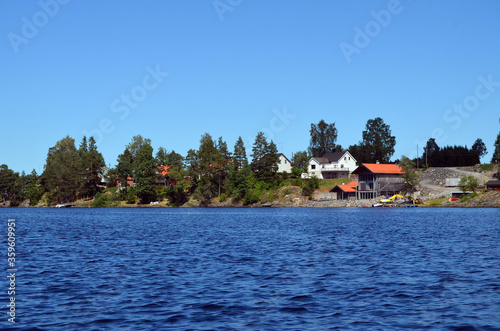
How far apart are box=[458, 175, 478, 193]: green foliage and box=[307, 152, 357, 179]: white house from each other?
4434cm

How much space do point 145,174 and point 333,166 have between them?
63451 millimetres

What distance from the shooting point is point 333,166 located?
180 meters

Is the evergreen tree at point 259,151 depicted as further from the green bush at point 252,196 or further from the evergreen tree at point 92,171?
the evergreen tree at point 92,171

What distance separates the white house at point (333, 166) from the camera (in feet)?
589

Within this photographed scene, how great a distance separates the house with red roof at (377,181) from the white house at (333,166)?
25.7 metres

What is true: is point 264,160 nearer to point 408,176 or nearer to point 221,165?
point 221,165

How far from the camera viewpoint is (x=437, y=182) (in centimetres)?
15512

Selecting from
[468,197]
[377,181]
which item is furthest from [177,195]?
[468,197]

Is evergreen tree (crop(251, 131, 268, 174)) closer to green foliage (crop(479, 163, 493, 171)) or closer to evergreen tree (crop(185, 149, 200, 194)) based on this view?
evergreen tree (crop(185, 149, 200, 194))

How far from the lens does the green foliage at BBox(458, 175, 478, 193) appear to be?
446ft

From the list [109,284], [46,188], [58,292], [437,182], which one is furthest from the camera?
[46,188]

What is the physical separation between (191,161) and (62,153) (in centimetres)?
6074

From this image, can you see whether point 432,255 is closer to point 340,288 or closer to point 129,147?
point 340,288

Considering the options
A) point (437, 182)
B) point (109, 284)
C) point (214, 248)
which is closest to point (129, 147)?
point (437, 182)
